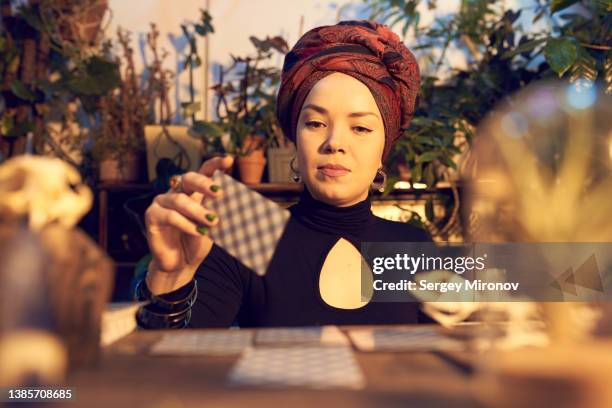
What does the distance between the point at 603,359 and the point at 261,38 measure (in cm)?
252

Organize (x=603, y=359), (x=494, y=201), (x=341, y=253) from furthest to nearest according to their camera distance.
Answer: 1. (x=341, y=253)
2. (x=494, y=201)
3. (x=603, y=359)

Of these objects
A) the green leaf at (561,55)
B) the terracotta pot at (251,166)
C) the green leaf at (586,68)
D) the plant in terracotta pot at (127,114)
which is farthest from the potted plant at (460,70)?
the plant in terracotta pot at (127,114)

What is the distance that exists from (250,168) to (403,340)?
177 cm

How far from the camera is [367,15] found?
2.64 m

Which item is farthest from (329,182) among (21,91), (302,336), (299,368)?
(21,91)

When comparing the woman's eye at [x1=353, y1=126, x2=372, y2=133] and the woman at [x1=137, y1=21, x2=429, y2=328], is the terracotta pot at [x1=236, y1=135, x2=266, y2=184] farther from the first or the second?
the woman's eye at [x1=353, y1=126, x2=372, y2=133]

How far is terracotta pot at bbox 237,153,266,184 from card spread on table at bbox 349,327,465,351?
169cm

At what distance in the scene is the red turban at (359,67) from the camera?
122 cm

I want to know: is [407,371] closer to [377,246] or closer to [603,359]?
[603,359]

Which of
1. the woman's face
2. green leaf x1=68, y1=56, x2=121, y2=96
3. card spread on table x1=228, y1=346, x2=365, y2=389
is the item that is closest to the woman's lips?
the woman's face

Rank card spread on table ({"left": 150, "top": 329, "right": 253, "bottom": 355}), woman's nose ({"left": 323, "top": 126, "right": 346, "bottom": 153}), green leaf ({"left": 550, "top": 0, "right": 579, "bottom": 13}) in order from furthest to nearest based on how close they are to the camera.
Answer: green leaf ({"left": 550, "top": 0, "right": 579, "bottom": 13}), woman's nose ({"left": 323, "top": 126, "right": 346, "bottom": 153}), card spread on table ({"left": 150, "top": 329, "right": 253, "bottom": 355})

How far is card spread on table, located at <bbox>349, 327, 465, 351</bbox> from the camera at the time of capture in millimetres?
504

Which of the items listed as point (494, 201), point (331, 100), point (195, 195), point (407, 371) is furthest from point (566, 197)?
point (331, 100)

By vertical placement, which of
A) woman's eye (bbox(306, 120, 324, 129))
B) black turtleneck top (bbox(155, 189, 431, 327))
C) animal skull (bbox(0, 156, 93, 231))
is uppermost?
woman's eye (bbox(306, 120, 324, 129))
